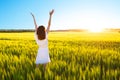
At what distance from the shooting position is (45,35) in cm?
727

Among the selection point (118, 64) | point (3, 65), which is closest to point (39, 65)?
point (3, 65)

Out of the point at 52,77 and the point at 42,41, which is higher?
the point at 42,41

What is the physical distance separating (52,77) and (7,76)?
120cm

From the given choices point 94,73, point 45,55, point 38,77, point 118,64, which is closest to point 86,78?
point 94,73

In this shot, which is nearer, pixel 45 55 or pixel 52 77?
pixel 52 77

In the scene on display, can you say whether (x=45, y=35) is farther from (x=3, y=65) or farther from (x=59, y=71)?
(x=3, y=65)

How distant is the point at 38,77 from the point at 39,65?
4.77ft

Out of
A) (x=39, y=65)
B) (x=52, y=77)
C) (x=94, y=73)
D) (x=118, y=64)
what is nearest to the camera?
(x=52, y=77)

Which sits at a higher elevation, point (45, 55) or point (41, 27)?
point (41, 27)

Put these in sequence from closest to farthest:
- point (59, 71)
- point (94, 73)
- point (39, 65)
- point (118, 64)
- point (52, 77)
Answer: point (52, 77), point (94, 73), point (59, 71), point (39, 65), point (118, 64)

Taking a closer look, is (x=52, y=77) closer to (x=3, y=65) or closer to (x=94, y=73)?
(x=94, y=73)

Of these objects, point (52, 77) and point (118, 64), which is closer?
point (52, 77)

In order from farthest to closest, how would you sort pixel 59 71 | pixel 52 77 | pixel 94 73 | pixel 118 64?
pixel 118 64, pixel 59 71, pixel 94 73, pixel 52 77

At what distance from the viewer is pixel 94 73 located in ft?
20.9
